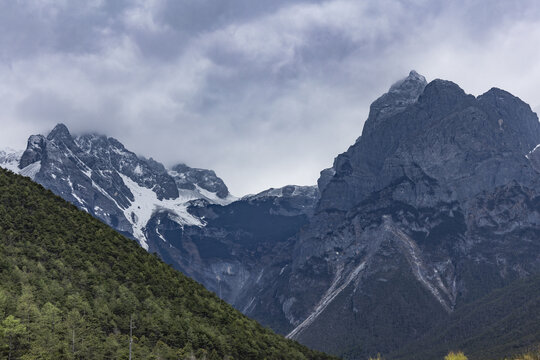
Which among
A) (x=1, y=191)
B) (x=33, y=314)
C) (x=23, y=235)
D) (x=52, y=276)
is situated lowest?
(x=33, y=314)

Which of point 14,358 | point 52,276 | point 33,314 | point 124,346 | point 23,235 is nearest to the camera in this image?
point 14,358

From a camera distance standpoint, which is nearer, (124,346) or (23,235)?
(124,346)

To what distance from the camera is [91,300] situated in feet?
448

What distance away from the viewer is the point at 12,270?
13000cm

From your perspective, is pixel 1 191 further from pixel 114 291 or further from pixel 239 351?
pixel 239 351

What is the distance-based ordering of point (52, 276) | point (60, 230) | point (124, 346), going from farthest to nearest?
point (60, 230)
point (52, 276)
point (124, 346)

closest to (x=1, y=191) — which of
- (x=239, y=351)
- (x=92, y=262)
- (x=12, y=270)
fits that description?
(x=92, y=262)

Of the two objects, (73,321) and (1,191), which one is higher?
(1,191)

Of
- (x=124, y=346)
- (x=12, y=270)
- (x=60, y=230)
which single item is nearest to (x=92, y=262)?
(x=60, y=230)

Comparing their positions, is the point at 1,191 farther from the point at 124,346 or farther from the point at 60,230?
the point at 124,346

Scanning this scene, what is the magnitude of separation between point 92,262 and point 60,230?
14.9 metres

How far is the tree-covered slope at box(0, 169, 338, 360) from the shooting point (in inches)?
4471

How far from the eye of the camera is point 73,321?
118562mm

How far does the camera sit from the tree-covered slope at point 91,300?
114m
